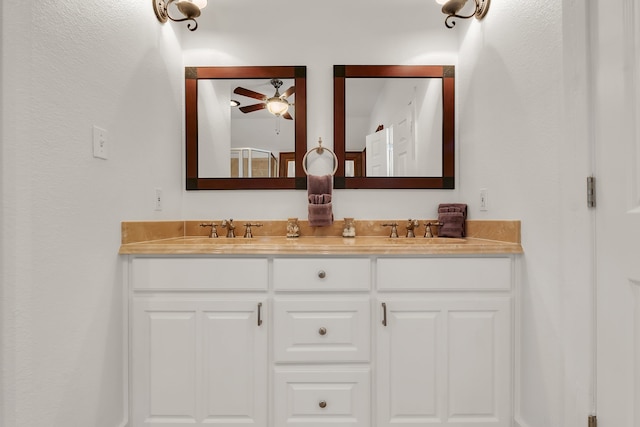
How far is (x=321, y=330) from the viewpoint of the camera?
137 cm

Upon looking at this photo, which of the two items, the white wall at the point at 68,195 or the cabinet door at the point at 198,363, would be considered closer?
the white wall at the point at 68,195

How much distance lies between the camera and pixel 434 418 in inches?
54.1

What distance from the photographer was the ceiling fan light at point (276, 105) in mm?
1945

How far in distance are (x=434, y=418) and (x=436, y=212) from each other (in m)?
1.05

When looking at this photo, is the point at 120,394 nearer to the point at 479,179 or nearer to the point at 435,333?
the point at 435,333

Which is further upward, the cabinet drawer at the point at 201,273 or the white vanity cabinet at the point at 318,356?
the cabinet drawer at the point at 201,273

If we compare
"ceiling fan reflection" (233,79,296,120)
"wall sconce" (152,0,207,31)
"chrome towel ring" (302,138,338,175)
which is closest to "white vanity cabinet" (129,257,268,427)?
"chrome towel ring" (302,138,338,175)

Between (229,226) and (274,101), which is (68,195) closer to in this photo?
(229,226)

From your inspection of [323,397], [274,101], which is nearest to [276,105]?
[274,101]

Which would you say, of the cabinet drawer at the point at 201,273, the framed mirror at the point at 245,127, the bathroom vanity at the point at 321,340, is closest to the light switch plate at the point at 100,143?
the bathroom vanity at the point at 321,340

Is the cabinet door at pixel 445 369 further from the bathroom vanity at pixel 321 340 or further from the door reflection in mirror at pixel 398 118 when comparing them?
the door reflection in mirror at pixel 398 118

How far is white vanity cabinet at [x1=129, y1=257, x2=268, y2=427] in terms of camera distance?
1371 millimetres

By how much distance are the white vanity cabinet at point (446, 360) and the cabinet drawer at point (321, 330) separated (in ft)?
0.27

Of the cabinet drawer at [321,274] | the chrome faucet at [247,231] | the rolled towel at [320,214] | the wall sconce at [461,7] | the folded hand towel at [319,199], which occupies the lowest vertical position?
the cabinet drawer at [321,274]
